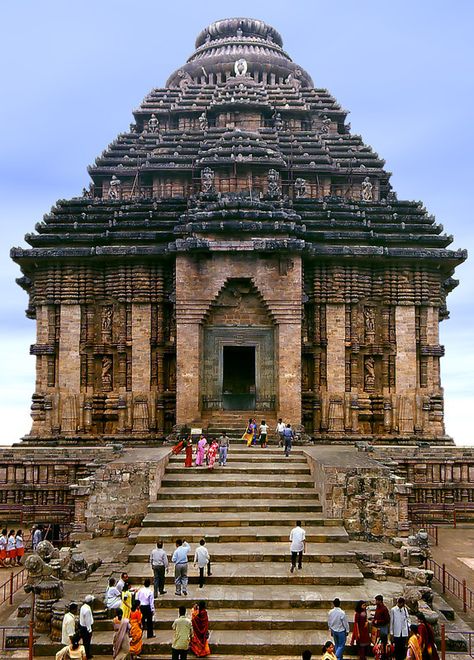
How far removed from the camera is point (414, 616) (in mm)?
11109

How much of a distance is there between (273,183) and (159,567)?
17233mm

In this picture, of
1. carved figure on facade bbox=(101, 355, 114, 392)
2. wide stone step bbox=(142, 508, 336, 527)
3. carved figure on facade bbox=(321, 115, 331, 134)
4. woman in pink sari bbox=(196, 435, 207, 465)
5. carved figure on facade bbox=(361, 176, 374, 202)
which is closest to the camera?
wide stone step bbox=(142, 508, 336, 527)

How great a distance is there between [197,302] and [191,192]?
290 inches

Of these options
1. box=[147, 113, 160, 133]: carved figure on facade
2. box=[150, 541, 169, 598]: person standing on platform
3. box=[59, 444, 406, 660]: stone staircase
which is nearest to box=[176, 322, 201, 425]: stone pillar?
box=[59, 444, 406, 660]: stone staircase

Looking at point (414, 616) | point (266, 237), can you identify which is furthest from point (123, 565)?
point (266, 237)

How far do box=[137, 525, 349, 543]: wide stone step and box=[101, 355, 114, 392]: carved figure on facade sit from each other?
1080cm

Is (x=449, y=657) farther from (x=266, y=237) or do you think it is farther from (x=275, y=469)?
(x=266, y=237)

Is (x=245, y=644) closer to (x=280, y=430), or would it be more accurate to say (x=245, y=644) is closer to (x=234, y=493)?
(x=234, y=493)

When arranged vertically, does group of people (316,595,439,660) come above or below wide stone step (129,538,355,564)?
below

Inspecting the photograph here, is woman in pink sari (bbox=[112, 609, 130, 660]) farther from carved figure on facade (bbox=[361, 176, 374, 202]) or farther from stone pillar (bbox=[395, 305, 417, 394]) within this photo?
carved figure on facade (bbox=[361, 176, 374, 202])

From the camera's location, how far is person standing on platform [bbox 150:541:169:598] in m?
12.1

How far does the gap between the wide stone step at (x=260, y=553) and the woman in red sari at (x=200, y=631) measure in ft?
10.3

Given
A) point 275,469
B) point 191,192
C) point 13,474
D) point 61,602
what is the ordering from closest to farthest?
1. point 61,602
2. point 275,469
3. point 13,474
4. point 191,192

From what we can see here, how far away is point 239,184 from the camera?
1074 inches
